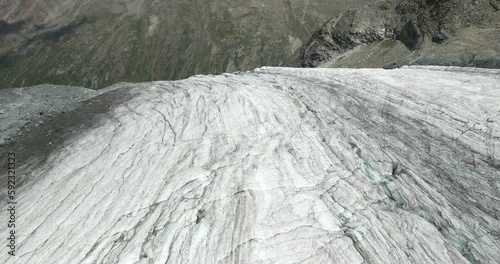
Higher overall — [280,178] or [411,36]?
[280,178]

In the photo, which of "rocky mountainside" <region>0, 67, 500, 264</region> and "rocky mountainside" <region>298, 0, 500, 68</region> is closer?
"rocky mountainside" <region>0, 67, 500, 264</region>

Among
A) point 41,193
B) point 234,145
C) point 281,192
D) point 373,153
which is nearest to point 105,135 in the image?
point 41,193

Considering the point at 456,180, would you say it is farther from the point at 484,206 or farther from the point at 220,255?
the point at 220,255

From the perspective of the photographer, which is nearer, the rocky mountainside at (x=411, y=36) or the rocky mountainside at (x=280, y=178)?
the rocky mountainside at (x=280, y=178)

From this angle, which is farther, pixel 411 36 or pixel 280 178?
pixel 411 36
